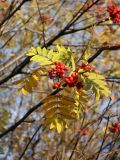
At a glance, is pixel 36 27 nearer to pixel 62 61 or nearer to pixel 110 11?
pixel 110 11

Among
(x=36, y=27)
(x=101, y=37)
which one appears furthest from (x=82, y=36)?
(x=36, y=27)

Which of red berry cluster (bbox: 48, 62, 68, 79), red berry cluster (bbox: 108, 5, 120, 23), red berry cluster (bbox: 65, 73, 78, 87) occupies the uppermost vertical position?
red berry cluster (bbox: 108, 5, 120, 23)

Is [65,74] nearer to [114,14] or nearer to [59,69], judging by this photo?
[59,69]

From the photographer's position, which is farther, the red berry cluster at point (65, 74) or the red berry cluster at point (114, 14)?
the red berry cluster at point (114, 14)

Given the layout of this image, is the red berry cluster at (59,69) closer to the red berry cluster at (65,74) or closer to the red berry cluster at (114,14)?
the red berry cluster at (65,74)

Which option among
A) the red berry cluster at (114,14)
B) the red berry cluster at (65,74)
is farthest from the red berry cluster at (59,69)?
the red berry cluster at (114,14)

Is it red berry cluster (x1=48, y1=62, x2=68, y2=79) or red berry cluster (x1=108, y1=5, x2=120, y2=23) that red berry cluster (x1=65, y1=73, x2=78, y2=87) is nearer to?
red berry cluster (x1=48, y1=62, x2=68, y2=79)

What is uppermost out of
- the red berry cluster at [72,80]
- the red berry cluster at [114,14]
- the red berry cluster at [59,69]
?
the red berry cluster at [114,14]

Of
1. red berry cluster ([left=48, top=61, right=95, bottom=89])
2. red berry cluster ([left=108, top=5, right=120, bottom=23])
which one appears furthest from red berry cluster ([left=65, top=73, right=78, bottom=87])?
red berry cluster ([left=108, top=5, right=120, bottom=23])

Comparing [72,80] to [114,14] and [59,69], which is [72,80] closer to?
[59,69]

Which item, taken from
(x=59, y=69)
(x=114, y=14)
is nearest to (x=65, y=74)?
(x=59, y=69)

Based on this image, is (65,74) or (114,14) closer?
(65,74)

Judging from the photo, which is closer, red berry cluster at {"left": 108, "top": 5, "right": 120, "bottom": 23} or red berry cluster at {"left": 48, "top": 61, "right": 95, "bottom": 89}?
red berry cluster at {"left": 48, "top": 61, "right": 95, "bottom": 89}

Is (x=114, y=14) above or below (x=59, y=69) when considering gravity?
above
